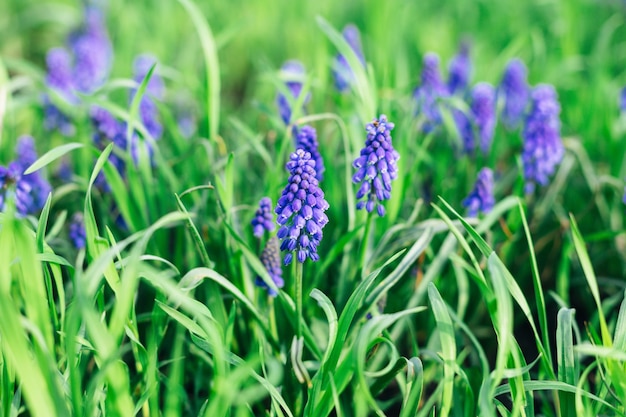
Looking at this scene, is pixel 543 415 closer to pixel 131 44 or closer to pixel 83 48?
pixel 83 48

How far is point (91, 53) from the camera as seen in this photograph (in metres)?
5.30

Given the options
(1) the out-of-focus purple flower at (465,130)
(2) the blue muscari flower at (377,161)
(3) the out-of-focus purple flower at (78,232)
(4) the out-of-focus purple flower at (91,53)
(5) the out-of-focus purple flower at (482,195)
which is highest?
(4) the out-of-focus purple flower at (91,53)

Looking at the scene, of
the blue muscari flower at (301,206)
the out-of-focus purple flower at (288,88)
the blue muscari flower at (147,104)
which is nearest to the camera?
the blue muscari flower at (301,206)

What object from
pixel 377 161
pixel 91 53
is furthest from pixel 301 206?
pixel 91 53

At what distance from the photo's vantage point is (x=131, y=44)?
6508 millimetres

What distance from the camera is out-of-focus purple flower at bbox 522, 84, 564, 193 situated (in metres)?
3.91

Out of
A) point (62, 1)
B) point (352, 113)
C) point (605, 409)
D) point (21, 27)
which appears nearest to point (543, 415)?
point (605, 409)

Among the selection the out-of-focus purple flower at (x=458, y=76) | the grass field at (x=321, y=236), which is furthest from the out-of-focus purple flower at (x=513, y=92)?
the out-of-focus purple flower at (x=458, y=76)

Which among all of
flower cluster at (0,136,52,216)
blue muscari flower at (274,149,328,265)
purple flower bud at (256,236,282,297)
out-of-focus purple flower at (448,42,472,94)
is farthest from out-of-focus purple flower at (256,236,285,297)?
out-of-focus purple flower at (448,42,472,94)

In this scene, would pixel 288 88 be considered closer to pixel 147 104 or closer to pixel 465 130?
pixel 147 104

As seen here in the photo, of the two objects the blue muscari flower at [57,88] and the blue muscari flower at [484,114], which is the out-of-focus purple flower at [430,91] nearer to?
the blue muscari flower at [484,114]

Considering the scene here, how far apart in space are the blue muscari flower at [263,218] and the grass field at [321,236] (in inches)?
0.9

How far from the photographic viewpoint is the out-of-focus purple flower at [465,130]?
4.55 m

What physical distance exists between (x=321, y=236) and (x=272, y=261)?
16.4 inches
